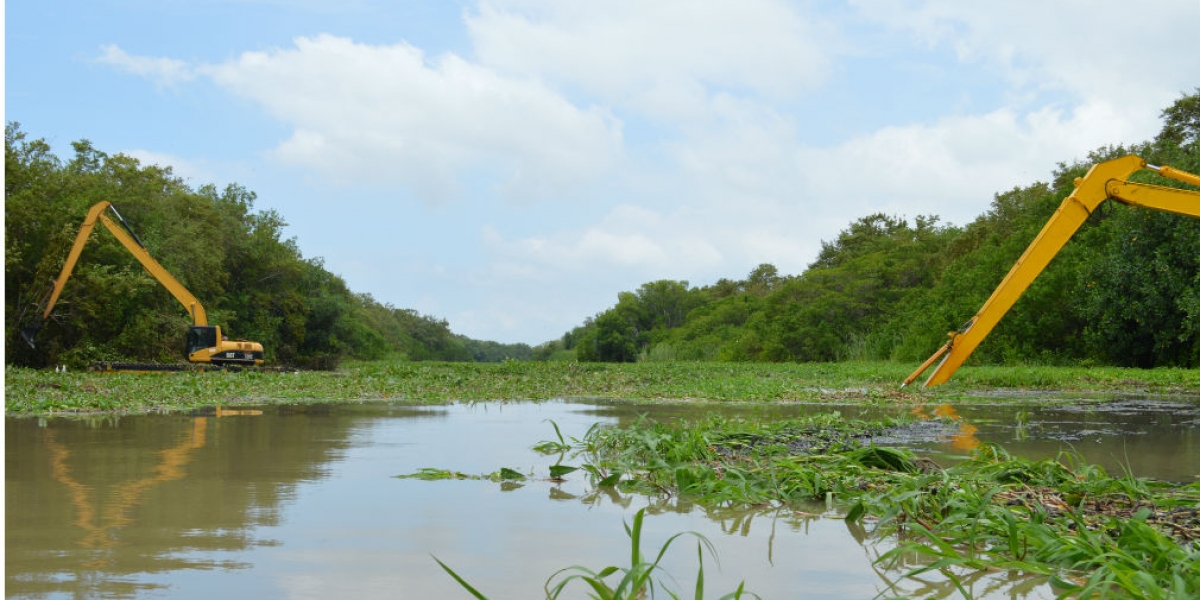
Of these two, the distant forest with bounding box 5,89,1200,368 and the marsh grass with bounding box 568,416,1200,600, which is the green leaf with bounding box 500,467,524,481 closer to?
the marsh grass with bounding box 568,416,1200,600

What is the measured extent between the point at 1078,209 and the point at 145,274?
2512 cm

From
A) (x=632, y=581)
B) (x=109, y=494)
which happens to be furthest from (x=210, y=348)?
(x=632, y=581)

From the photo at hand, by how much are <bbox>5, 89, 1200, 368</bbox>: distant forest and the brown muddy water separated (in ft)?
60.3

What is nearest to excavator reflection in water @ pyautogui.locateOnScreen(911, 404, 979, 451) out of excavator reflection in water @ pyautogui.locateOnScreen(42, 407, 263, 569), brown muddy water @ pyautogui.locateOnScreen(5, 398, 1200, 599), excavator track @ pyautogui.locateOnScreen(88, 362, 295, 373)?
brown muddy water @ pyautogui.locateOnScreen(5, 398, 1200, 599)

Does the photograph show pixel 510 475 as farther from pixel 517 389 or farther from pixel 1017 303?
pixel 1017 303

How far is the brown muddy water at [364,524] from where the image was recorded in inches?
123

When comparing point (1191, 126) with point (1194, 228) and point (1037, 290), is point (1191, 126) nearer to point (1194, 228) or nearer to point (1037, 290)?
point (1037, 290)

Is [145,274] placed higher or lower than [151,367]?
higher

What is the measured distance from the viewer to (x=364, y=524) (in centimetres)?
413

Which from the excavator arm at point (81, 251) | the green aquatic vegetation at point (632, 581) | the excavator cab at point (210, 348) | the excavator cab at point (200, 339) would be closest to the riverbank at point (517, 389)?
the excavator cab at point (210, 348)

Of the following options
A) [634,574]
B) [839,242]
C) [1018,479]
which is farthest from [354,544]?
[839,242]

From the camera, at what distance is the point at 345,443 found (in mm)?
7473

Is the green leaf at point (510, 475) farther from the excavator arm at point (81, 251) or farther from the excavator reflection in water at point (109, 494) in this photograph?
the excavator arm at point (81, 251)

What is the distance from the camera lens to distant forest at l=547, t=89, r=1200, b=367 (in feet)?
76.8
